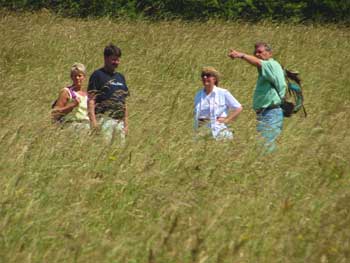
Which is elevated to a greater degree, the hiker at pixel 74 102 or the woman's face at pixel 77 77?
the woman's face at pixel 77 77

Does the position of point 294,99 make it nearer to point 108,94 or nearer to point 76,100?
point 108,94

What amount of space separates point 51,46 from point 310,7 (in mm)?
10111

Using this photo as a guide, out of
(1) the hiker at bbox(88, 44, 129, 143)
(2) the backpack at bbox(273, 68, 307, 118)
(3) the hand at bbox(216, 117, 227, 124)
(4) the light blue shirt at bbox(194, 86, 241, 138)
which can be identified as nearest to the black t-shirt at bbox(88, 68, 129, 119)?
(1) the hiker at bbox(88, 44, 129, 143)

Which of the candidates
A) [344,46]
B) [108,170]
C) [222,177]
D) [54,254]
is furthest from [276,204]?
[344,46]

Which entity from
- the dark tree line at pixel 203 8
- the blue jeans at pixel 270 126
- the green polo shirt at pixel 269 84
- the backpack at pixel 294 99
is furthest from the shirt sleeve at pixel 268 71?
the dark tree line at pixel 203 8

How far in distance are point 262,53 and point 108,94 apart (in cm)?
156

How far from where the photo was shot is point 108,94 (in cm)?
841

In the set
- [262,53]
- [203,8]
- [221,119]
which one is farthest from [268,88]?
[203,8]

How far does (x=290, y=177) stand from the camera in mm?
6223

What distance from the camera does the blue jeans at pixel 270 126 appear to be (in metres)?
7.12

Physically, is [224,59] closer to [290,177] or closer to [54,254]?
[290,177]

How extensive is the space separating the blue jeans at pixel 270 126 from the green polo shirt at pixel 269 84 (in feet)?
0.27

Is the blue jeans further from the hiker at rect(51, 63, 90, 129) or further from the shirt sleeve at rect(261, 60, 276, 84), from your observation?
the hiker at rect(51, 63, 90, 129)

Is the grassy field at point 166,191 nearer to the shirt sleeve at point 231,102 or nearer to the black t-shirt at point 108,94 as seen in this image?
the black t-shirt at point 108,94
